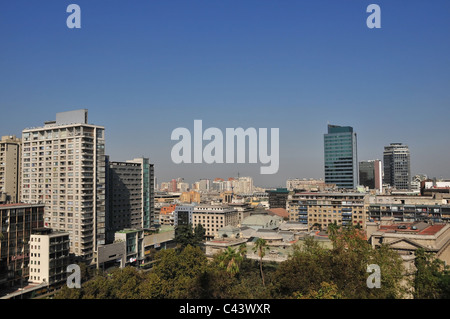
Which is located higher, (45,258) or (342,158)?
(342,158)

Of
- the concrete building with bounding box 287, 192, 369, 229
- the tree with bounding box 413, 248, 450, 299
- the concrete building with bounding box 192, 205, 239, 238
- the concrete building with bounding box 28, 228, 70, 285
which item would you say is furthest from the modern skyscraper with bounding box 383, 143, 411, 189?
the concrete building with bounding box 28, 228, 70, 285

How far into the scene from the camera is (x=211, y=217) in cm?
9100

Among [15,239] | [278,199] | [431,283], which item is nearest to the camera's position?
[431,283]

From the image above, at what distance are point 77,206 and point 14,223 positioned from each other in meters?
11.2

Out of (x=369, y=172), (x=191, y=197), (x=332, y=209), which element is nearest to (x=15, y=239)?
(x=332, y=209)

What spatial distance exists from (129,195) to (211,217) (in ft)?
80.6

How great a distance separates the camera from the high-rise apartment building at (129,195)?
229 ft

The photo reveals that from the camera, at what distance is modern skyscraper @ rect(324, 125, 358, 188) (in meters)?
118

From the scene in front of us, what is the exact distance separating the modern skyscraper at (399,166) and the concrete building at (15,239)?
17324cm

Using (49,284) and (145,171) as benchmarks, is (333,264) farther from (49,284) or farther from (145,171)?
(145,171)

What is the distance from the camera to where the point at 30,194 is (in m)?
58.8

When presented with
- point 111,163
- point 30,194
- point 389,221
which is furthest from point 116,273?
point 389,221

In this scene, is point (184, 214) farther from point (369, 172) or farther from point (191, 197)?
point (369, 172)

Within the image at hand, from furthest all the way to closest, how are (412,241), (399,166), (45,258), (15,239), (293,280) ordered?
1. (399,166)
2. (45,258)
3. (15,239)
4. (412,241)
5. (293,280)
